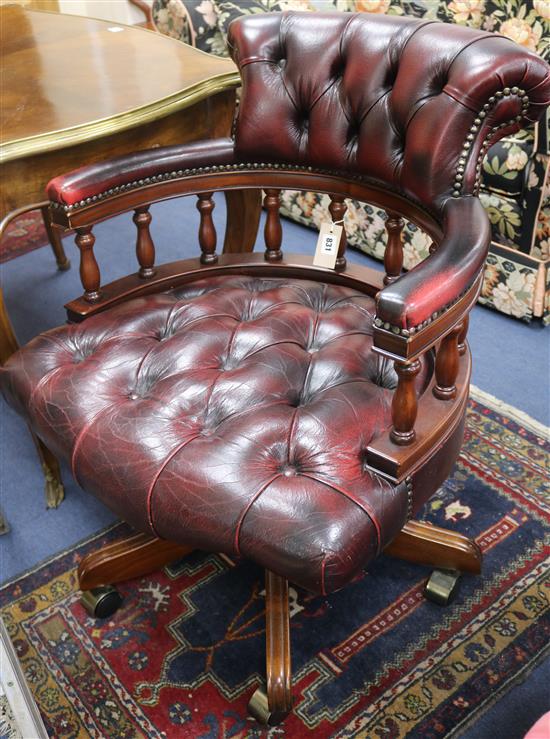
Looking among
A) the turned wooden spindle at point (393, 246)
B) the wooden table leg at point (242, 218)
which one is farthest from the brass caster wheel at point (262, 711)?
the wooden table leg at point (242, 218)

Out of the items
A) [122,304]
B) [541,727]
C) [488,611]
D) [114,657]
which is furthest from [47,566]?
[541,727]

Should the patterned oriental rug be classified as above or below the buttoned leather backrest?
below

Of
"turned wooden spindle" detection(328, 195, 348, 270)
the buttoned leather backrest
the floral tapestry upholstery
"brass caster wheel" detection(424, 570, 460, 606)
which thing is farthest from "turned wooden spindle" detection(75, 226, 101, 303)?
the floral tapestry upholstery

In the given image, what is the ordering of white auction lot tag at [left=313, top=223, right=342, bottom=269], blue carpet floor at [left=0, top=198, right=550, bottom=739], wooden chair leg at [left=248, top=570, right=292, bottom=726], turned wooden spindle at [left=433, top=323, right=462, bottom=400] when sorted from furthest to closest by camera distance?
blue carpet floor at [left=0, top=198, right=550, bottom=739], white auction lot tag at [left=313, top=223, right=342, bottom=269], wooden chair leg at [left=248, top=570, right=292, bottom=726], turned wooden spindle at [left=433, top=323, right=462, bottom=400]

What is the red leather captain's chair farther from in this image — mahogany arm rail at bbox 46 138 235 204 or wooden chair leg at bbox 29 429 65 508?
wooden chair leg at bbox 29 429 65 508

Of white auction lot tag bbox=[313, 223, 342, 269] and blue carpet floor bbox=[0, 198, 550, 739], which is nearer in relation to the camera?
white auction lot tag bbox=[313, 223, 342, 269]

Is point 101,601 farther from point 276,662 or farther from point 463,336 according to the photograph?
point 463,336

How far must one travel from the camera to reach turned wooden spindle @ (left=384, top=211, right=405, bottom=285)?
56.6 inches

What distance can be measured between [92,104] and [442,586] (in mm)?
1250

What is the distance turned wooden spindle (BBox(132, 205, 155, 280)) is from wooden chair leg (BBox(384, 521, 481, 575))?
720mm

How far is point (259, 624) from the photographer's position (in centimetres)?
148

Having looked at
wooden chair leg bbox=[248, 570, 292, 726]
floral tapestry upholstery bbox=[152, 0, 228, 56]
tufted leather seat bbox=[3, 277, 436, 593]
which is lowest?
wooden chair leg bbox=[248, 570, 292, 726]

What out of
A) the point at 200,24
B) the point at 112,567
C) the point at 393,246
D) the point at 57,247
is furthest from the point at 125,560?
the point at 200,24

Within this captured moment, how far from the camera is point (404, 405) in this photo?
1059mm
